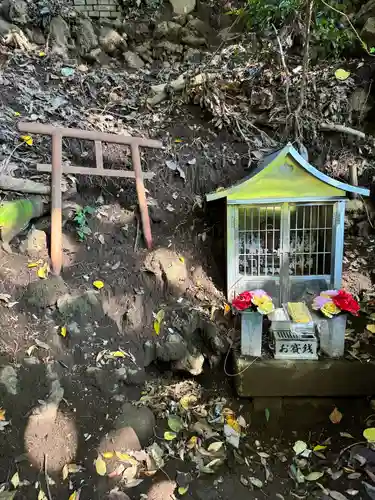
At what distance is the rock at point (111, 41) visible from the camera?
281 inches

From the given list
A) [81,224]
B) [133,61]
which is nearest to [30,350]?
[81,224]

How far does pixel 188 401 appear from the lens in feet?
12.0

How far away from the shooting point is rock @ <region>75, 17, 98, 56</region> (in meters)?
7.02

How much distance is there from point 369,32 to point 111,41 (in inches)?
167

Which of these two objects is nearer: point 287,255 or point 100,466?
point 100,466

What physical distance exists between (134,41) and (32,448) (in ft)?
23.0

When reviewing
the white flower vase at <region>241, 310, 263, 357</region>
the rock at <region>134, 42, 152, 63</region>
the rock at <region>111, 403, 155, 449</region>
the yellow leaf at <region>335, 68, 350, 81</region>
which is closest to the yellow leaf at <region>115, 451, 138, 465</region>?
the rock at <region>111, 403, 155, 449</region>

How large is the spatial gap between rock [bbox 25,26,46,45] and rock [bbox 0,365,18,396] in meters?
6.03

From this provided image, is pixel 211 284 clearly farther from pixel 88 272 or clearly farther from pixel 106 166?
pixel 106 166

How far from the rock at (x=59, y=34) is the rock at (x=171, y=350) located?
5.48 meters

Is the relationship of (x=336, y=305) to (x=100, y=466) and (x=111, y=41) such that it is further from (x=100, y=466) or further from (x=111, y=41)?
(x=111, y=41)

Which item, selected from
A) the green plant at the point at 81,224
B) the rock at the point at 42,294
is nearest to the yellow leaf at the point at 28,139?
the green plant at the point at 81,224

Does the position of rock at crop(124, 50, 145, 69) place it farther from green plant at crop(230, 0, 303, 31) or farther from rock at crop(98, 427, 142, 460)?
rock at crop(98, 427, 142, 460)

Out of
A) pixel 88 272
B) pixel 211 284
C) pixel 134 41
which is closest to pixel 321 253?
pixel 211 284
